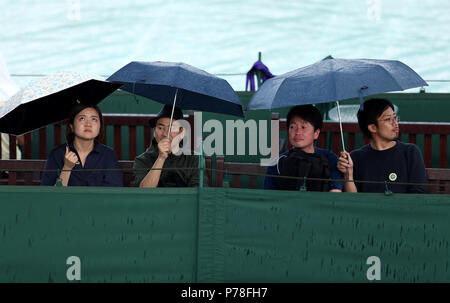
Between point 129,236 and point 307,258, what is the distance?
0.92 metres

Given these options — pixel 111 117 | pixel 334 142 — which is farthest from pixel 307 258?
pixel 111 117

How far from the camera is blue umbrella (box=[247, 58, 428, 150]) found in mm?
3699

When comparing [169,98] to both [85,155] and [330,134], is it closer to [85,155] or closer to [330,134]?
[85,155]

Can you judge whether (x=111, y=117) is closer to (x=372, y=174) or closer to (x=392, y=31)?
(x=372, y=174)

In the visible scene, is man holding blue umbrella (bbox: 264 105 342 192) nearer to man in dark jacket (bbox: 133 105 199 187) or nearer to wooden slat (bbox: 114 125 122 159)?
man in dark jacket (bbox: 133 105 199 187)

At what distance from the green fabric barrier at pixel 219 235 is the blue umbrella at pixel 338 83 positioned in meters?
0.62

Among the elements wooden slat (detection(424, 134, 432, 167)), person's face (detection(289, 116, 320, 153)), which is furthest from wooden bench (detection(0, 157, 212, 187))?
wooden slat (detection(424, 134, 432, 167))

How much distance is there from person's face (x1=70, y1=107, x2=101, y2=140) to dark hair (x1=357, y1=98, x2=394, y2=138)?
1755 millimetres

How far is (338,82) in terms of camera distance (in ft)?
12.3

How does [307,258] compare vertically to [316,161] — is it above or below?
below

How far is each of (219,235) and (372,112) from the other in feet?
4.82

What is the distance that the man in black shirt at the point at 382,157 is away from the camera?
13.1ft

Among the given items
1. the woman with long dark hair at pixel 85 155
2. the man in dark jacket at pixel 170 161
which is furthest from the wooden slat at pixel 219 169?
the woman with long dark hair at pixel 85 155

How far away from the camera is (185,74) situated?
4.08 m
